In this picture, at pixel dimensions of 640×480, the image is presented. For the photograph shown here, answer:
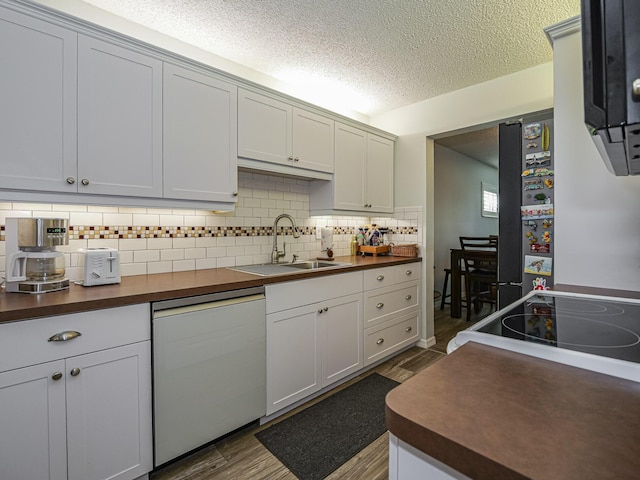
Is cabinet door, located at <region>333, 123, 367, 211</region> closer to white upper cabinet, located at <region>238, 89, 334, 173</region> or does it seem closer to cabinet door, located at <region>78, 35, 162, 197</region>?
white upper cabinet, located at <region>238, 89, 334, 173</region>

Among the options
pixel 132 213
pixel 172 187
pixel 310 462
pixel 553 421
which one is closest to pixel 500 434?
pixel 553 421

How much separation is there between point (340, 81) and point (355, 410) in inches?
102

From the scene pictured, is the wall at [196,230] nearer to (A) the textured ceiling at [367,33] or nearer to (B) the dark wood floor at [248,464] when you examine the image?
(A) the textured ceiling at [367,33]

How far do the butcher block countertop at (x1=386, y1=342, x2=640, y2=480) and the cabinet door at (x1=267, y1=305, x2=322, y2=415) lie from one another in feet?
4.65

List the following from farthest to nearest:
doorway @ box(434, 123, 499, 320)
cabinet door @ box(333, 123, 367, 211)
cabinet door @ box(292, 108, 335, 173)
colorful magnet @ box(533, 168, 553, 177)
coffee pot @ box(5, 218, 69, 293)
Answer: doorway @ box(434, 123, 499, 320) → cabinet door @ box(333, 123, 367, 211) → cabinet door @ box(292, 108, 335, 173) → colorful magnet @ box(533, 168, 553, 177) → coffee pot @ box(5, 218, 69, 293)

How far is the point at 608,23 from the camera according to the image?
1.63ft

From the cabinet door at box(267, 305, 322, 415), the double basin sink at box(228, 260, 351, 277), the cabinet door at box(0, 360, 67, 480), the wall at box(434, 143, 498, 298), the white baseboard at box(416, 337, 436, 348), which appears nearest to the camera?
the cabinet door at box(0, 360, 67, 480)

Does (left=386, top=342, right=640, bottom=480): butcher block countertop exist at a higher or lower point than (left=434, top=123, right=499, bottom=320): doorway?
lower

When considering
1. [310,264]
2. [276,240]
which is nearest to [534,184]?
[310,264]

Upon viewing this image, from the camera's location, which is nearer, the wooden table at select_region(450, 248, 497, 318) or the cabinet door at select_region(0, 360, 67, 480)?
the cabinet door at select_region(0, 360, 67, 480)

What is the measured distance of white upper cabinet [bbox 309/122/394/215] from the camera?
9.14 feet

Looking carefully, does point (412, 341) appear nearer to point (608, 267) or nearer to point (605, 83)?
point (608, 267)

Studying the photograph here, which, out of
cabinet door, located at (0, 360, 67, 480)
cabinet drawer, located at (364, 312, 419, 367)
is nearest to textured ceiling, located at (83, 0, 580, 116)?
cabinet door, located at (0, 360, 67, 480)

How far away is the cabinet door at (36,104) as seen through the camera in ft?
4.40
